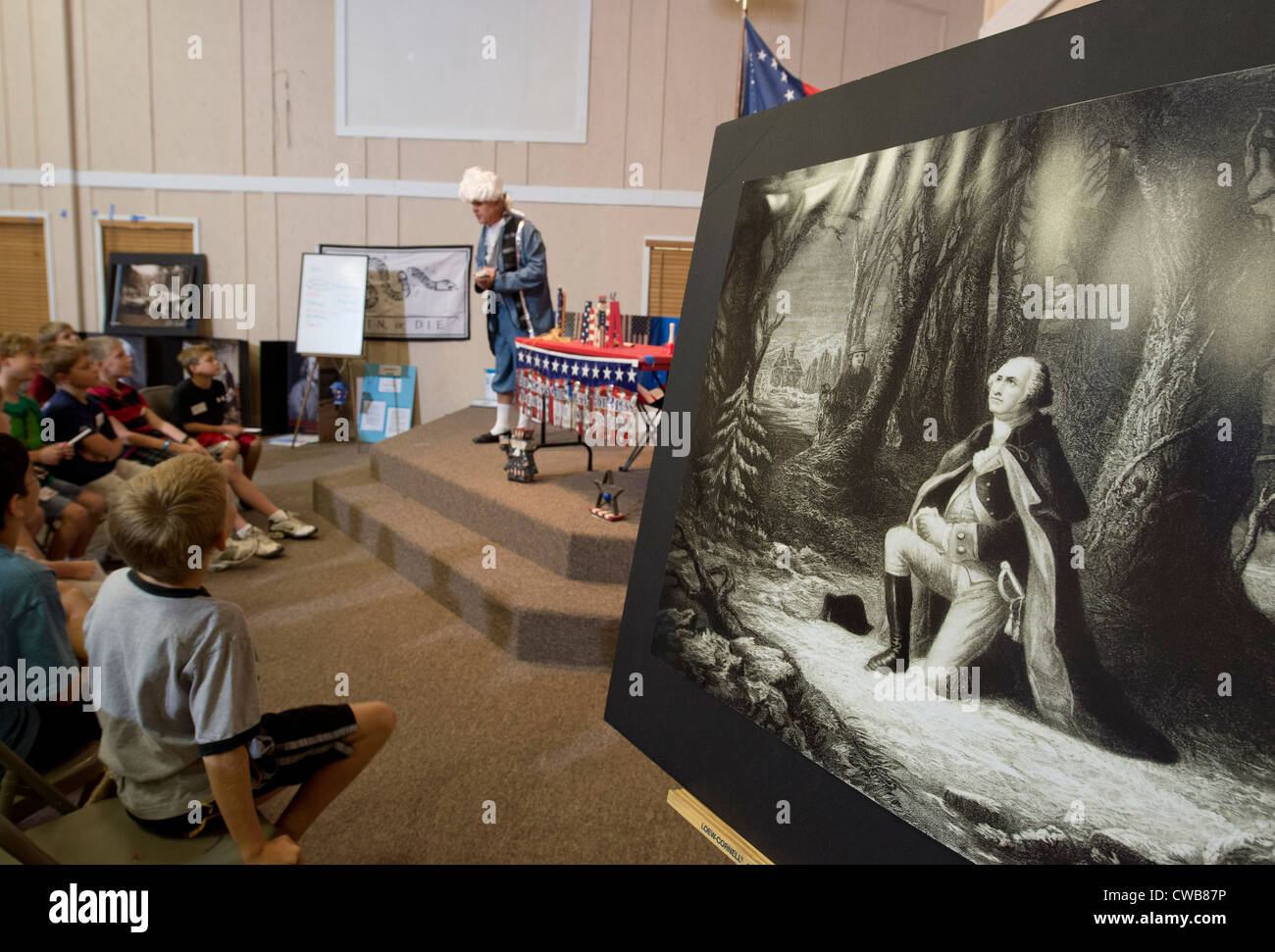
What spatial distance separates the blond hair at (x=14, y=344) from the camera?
12.8ft

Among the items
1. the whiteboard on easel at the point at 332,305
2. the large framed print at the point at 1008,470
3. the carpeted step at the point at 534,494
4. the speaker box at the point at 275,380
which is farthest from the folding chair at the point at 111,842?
the speaker box at the point at 275,380

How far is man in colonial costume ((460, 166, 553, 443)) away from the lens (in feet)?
16.8

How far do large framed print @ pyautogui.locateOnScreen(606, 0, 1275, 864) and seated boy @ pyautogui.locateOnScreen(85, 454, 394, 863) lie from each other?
88 cm

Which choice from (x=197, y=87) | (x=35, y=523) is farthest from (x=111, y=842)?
(x=197, y=87)

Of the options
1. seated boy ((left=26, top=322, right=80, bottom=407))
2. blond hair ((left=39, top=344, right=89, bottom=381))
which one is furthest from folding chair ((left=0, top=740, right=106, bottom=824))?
seated boy ((left=26, top=322, right=80, bottom=407))

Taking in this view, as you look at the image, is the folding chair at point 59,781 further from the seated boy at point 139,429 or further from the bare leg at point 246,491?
the bare leg at point 246,491

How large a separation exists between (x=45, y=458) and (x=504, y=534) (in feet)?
7.96

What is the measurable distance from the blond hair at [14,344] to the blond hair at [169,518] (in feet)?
10.5

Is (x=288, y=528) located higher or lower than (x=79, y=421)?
lower

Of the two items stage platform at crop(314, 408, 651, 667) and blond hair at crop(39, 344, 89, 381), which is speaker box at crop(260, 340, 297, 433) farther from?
blond hair at crop(39, 344, 89, 381)

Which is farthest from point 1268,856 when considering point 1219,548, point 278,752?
point 278,752

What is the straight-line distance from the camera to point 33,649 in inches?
70.7

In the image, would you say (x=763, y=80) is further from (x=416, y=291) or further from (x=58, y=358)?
(x=416, y=291)

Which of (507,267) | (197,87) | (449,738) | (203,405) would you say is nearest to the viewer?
(449,738)
